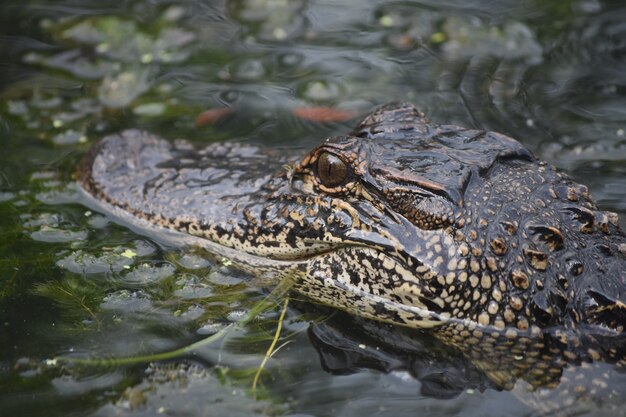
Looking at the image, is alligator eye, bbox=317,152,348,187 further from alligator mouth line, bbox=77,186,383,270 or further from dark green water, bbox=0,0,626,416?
dark green water, bbox=0,0,626,416

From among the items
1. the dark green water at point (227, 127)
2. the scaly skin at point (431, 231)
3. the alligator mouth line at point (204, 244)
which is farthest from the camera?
the alligator mouth line at point (204, 244)

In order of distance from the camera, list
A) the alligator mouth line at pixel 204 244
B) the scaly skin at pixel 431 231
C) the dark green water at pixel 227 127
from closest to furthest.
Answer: the scaly skin at pixel 431 231, the dark green water at pixel 227 127, the alligator mouth line at pixel 204 244

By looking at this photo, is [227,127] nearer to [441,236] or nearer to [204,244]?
[204,244]

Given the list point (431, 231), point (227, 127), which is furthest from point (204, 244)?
point (227, 127)

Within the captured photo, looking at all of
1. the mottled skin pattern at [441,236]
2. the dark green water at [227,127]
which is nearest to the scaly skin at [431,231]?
the mottled skin pattern at [441,236]

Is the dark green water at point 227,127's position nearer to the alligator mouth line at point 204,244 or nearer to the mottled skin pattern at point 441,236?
the alligator mouth line at point 204,244

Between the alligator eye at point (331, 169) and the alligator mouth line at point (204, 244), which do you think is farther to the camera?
the alligator mouth line at point (204, 244)

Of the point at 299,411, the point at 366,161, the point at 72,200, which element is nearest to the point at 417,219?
the point at 366,161
